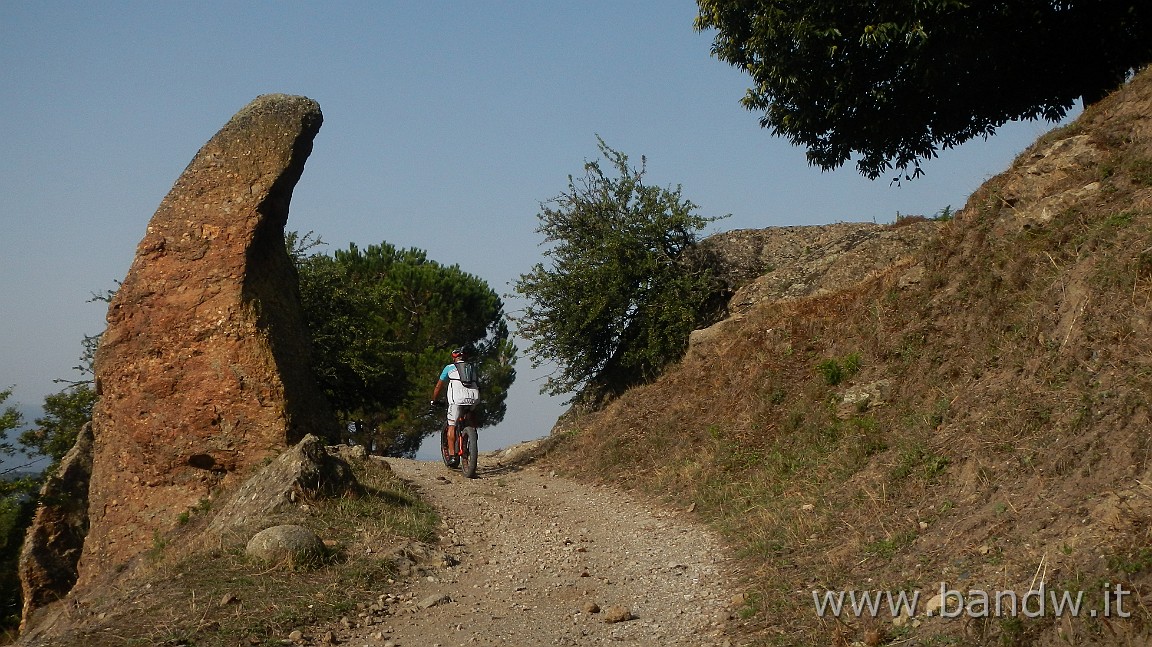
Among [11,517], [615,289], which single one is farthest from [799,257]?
[11,517]

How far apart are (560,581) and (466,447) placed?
22.7 feet

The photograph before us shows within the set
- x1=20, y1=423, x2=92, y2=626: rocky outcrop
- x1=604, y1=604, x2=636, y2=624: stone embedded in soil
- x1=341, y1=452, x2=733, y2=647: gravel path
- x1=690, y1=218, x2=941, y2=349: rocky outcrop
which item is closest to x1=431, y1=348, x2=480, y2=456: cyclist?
x1=341, y1=452, x2=733, y2=647: gravel path

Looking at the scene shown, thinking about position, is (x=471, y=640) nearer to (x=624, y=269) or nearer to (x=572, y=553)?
(x=572, y=553)

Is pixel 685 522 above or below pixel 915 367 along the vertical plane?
below

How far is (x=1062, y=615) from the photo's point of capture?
17.4 ft

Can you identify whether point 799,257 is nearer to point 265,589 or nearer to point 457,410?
point 457,410

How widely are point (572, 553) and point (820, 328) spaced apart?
291 inches

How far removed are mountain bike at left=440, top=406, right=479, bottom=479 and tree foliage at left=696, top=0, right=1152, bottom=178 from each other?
28.5 feet

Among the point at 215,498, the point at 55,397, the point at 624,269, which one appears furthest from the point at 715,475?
the point at 55,397

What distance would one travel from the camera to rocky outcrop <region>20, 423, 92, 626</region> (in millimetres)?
17781

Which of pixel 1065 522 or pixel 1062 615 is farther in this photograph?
pixel 1065 522

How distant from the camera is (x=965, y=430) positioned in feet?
29.2

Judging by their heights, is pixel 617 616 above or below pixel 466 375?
below

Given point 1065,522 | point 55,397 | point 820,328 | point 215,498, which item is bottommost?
point 1065,522
